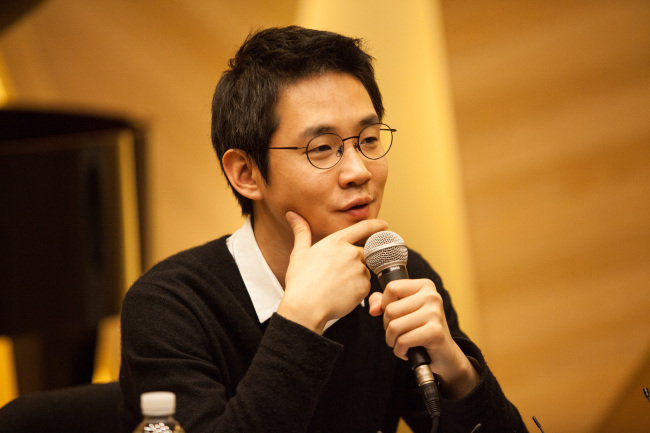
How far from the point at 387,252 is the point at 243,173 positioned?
51 cm

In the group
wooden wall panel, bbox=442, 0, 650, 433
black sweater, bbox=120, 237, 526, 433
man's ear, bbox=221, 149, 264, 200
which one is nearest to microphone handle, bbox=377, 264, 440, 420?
black sweater, bbox=120, 237, 526, 433

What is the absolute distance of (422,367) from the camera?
42.1 inches

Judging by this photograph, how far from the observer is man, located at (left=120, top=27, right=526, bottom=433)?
112 cm

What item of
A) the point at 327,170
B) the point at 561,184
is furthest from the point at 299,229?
the point at 561,184

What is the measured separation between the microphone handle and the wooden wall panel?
1874mm

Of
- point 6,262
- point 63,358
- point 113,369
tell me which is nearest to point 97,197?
point 6,262

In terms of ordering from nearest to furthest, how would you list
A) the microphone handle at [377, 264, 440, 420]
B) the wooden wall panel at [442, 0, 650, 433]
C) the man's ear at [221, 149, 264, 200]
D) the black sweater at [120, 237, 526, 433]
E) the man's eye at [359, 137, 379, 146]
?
1. the microphone handle at [377, 264, 440, 420]
2. the black sweater at [120, 237, 526, 433]
3. the man's eye at [359, 137, 379, 146]
4. the man's ear at [221, 149, 264, 200]
5. the wooden wall panel at [442, 0, 650, 433]

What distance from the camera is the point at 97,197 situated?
7.27 feet

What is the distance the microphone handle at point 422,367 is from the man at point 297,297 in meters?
0.02

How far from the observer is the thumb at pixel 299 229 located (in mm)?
1328

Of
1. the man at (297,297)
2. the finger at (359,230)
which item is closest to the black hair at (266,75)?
the man at (297,297)

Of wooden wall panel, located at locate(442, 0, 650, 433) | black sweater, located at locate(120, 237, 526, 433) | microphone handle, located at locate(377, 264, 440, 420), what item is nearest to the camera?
microphone handle, located at locate(377, 264, 440, 420)

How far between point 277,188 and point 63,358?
171 centimetres

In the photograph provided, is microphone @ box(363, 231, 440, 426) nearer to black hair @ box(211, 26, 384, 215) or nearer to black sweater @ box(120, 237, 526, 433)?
black sweater @ box(120, 237, 526, 433)
